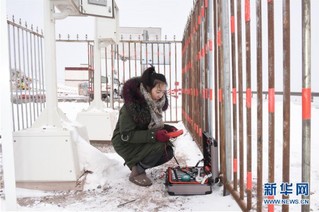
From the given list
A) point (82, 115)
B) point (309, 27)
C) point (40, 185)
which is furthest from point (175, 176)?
point (82, 115)

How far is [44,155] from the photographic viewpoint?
2152mm

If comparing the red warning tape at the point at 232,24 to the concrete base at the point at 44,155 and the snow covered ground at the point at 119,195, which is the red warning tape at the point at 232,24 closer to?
the snow covered ground at the point at 119,195

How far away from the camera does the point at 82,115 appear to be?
402 centimetres

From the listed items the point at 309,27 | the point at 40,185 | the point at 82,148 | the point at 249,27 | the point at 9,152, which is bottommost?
the point at 40,185

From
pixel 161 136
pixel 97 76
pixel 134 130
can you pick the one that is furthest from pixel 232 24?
pixel 97 76

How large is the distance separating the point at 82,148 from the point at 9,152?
97 cm

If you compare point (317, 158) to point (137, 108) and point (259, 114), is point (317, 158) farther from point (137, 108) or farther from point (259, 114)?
point (137, 108)

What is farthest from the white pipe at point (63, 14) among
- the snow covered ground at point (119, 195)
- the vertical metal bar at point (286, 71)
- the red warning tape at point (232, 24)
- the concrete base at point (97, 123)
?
the concrete base at point (97, 123)

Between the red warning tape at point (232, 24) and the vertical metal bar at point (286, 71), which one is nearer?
the vertical metal bar at point (286, 71)

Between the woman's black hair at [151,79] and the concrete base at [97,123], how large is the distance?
189cm

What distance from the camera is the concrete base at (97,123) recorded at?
402cm

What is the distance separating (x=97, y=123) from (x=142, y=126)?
1878 millimetres

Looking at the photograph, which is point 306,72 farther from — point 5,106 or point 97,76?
point 97,76

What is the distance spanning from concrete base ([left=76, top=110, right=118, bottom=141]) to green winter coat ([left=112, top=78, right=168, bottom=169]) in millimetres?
1669
